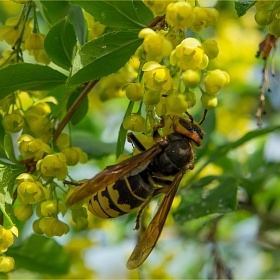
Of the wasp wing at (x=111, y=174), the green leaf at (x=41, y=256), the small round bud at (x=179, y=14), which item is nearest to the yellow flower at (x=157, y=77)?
the small round bud at (x=179, y=14)

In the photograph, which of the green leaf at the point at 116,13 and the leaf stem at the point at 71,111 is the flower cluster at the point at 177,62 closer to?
the green leaf at the point at 116,13

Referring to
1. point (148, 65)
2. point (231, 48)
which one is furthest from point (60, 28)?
point (231, 48)

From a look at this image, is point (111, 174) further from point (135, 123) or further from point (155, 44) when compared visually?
point (155, 44)

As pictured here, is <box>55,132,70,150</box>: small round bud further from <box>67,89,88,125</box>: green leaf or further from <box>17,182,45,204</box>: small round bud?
<box>17,182,45,204</box>: small round bud

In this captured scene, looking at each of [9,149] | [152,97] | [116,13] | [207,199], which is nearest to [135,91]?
[152,97]

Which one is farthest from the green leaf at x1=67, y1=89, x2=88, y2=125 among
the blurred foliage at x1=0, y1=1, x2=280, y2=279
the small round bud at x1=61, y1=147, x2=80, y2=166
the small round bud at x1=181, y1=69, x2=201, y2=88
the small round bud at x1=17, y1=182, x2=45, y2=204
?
the small round bud at x1=181, y1=69, x2=201, y2=88

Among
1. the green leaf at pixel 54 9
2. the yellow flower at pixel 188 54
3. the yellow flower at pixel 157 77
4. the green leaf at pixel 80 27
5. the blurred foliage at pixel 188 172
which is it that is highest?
the yellow flower at pixel 188 54
